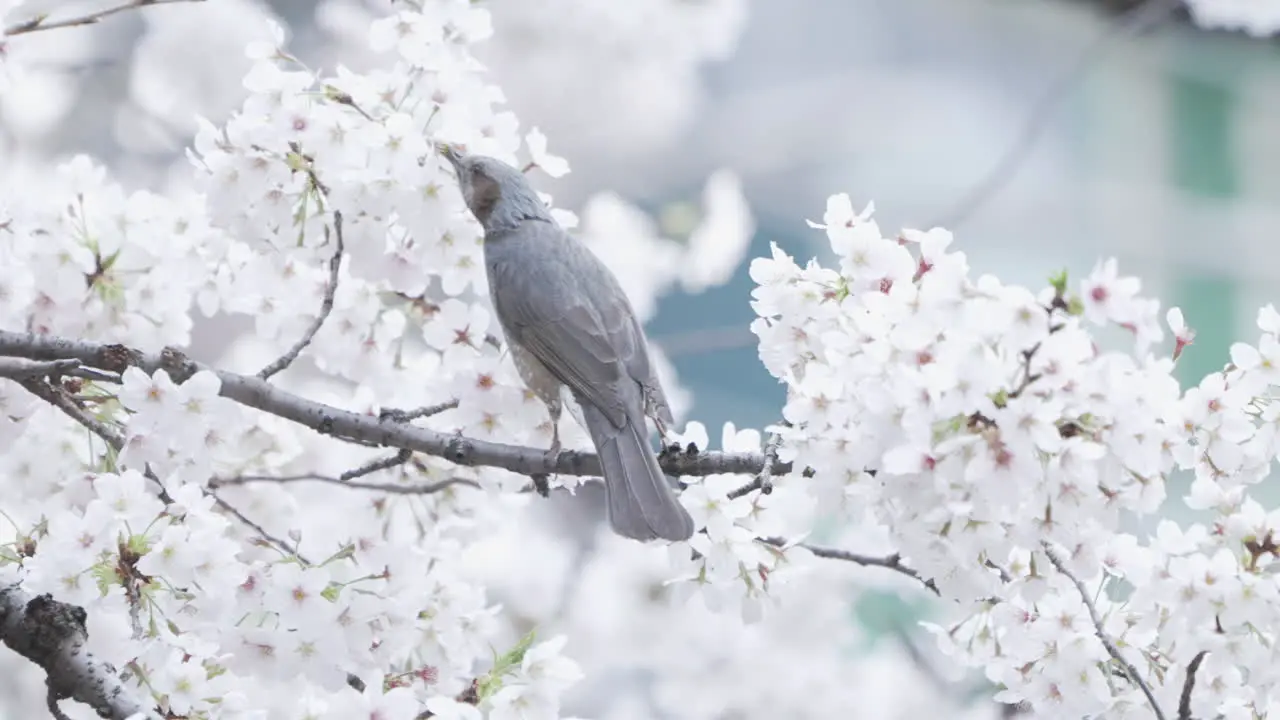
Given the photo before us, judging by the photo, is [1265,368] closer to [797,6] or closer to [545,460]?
[545,460]

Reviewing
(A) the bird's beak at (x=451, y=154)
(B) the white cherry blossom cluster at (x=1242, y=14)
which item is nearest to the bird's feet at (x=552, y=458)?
(A) the bird's beak at (x=451, y=154)

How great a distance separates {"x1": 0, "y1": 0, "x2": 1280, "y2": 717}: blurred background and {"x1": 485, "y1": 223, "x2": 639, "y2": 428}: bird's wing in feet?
8.44

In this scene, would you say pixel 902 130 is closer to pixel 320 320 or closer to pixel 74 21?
pixel 320 320

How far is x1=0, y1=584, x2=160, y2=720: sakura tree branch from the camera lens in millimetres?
1618

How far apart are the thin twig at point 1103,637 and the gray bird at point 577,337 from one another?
0.47 meters

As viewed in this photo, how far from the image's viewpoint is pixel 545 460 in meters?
1.91

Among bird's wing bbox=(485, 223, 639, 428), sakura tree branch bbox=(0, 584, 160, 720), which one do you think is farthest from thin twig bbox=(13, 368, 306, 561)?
bird's wing bbox=(485, 223, 639, 428)

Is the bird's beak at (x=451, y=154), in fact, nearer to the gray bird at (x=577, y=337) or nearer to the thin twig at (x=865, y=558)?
the gray bird at (x=577, y=337)

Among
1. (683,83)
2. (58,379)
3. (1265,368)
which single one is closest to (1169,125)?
(683,83)

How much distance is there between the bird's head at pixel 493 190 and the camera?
2.20m

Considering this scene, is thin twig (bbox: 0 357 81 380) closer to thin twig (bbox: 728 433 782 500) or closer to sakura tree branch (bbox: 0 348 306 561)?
sakura tree branch (bbox: 0 348 306 561)

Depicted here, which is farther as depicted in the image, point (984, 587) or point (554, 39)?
point (554, 39)

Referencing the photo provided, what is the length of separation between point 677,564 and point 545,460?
0.78 feet

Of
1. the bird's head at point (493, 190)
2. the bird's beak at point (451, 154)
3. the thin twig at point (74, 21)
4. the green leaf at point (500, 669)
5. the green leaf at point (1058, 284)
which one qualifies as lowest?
the green leaf at point (500, 669)
